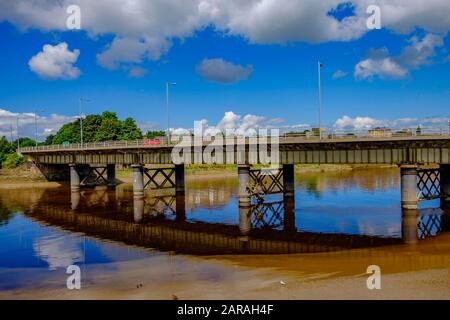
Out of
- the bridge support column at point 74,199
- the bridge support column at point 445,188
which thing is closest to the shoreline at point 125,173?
the bridge support column at point 74,199

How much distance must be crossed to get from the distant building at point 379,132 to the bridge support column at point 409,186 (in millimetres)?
3228

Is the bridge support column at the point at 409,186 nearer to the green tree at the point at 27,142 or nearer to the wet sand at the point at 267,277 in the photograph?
the wet sand at the point at 267,277

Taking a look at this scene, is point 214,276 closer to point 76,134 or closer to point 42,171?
point 42,171

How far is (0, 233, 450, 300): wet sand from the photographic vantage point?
1653 centimetres

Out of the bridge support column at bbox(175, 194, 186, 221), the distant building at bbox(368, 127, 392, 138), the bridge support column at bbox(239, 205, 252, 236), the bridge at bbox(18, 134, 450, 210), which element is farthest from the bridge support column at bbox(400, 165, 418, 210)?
the bridge support column at bbox(175, 194, 186, 221)

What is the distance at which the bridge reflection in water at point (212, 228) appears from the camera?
26.2 m

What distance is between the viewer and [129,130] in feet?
422

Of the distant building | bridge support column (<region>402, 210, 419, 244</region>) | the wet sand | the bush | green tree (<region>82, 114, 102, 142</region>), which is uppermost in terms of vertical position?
green tree (<region>82, 114, 102, 142</region>)

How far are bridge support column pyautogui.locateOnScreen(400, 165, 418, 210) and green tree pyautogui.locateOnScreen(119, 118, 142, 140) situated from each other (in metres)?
100

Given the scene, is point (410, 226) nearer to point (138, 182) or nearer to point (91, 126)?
point (138, 182)

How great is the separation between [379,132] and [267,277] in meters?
22.9
